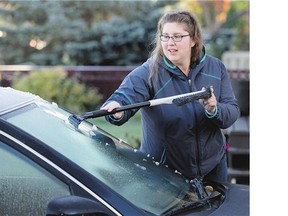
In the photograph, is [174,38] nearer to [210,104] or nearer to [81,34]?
[210,104]

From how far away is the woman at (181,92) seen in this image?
3.54m

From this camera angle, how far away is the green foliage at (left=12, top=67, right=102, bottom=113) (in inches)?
465

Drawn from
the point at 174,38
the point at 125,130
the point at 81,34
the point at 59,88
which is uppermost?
the point at 174,38

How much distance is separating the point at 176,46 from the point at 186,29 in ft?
0.37

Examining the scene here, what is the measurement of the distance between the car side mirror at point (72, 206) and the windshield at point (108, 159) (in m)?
0.19

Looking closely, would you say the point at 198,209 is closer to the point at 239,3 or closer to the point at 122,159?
the point at 122,159

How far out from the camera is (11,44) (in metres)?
16.2

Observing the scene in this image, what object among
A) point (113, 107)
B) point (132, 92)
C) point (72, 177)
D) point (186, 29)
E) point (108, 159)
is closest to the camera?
point (72, 177)

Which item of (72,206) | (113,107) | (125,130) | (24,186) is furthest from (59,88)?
(72,206)

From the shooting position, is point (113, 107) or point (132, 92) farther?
point (132, 92)

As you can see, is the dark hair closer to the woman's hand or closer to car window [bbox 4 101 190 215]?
the woman's hand

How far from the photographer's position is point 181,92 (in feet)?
11.8

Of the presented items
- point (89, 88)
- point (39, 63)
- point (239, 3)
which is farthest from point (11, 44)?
point (239, 3)
